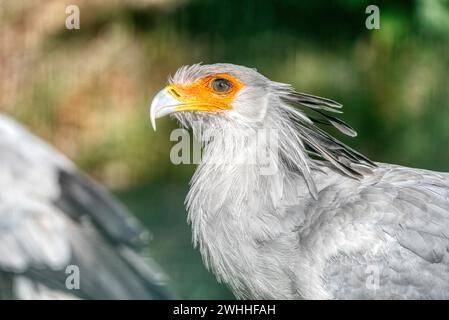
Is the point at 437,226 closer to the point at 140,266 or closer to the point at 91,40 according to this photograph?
the point at 140,266

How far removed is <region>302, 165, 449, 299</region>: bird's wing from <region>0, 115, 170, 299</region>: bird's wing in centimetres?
131

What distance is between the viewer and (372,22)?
11.9 ft

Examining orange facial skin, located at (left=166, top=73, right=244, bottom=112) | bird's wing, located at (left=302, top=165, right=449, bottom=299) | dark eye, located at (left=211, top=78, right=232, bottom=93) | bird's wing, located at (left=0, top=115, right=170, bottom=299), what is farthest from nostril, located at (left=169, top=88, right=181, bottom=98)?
bird's wing, located at (left=0, top=115, right=170, bottom=299)

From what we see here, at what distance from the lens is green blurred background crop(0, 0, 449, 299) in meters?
3.66

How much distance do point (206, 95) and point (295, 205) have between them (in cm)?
45

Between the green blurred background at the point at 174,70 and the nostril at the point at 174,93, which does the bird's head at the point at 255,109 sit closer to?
the nostril at the point at 174,93

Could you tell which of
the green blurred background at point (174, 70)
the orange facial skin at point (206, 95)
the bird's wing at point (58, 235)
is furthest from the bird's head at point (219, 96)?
the green blurred background at point (174, 70)

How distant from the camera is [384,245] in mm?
2182

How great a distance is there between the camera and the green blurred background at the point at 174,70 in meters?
3.66

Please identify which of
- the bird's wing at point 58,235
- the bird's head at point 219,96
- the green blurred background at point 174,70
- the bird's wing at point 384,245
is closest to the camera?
the bird's wing at point 384,245

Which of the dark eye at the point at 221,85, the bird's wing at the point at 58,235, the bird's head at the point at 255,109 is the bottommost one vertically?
the bird's wing at the point at 58,235

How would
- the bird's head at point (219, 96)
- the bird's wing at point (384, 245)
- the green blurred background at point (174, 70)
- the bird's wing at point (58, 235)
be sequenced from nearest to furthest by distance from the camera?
the bird's wing at point (384, 245) < the bird's head at point (219, 96) < the bird's wing at point (58, 235) < the green blurred background at point (174, 70)

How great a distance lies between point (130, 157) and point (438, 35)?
1591 millimetres
